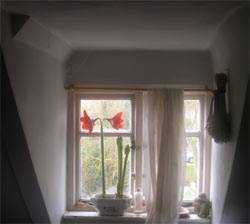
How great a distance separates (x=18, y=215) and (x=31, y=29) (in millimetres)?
1008

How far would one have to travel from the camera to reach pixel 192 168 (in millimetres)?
3395

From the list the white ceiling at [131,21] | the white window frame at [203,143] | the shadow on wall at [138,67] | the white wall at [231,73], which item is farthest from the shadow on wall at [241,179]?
the shadow on wall at [138,67]

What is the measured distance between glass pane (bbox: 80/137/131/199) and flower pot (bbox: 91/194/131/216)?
18 centimetres

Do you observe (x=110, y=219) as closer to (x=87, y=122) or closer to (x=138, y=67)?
(x=87, y=122)

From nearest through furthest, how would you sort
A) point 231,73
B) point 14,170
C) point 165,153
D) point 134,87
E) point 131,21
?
point 14,170
point 131,21
point 231,73
point 165,153
point 134,87

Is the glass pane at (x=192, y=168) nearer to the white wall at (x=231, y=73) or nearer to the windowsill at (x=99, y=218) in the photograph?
the white wall at (x=231, y=73)

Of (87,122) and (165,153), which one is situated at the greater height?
(87,122)

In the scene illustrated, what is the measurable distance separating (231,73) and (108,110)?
1.22m

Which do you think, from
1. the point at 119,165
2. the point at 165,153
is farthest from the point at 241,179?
the point at 119,165

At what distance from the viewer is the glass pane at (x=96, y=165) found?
3408 mm

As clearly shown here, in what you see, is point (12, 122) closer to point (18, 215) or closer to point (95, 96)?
point (18, 215)

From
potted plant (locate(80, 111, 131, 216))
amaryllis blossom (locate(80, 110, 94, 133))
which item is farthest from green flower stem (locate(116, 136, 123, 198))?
amaryllis blossom (locate(80, 110, 94, 133))

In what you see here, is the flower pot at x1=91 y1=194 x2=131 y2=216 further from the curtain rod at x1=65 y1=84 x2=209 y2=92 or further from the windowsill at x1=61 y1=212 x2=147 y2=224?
the curtain rod at x1=65 y1=84 x2=209 y2=92

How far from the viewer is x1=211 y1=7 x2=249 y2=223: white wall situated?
212cm
